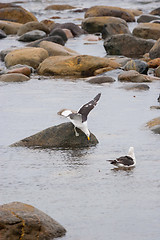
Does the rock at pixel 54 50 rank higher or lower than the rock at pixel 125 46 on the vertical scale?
higher

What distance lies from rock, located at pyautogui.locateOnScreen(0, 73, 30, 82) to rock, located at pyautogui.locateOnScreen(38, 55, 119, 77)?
4.84 feet

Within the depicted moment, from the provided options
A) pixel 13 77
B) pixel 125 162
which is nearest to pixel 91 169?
pixel 125 162

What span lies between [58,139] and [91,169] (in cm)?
177

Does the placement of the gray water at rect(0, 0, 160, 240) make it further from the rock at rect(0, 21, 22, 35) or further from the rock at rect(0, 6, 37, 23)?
the rock at rect(0, 6, 37, 23)

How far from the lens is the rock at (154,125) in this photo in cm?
1305

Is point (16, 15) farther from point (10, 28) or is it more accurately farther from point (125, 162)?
point (125, 162)

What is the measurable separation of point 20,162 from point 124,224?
3513 millimetres

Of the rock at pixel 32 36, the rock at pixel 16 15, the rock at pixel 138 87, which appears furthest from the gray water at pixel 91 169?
the rock at pixel 16 15

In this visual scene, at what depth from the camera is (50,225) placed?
7387mm

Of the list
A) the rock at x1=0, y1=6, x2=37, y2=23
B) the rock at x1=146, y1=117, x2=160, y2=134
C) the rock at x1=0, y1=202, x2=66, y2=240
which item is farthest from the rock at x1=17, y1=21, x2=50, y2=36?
the rock at x1=0, y1=202, x2=66, y2=240

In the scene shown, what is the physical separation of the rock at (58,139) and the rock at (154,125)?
1613mm

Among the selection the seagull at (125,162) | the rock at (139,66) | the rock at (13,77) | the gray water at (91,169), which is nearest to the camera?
the gray water at (91,169)

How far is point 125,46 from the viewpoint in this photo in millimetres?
26516

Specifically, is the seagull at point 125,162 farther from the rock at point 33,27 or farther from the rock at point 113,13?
the rock at point 113,13
